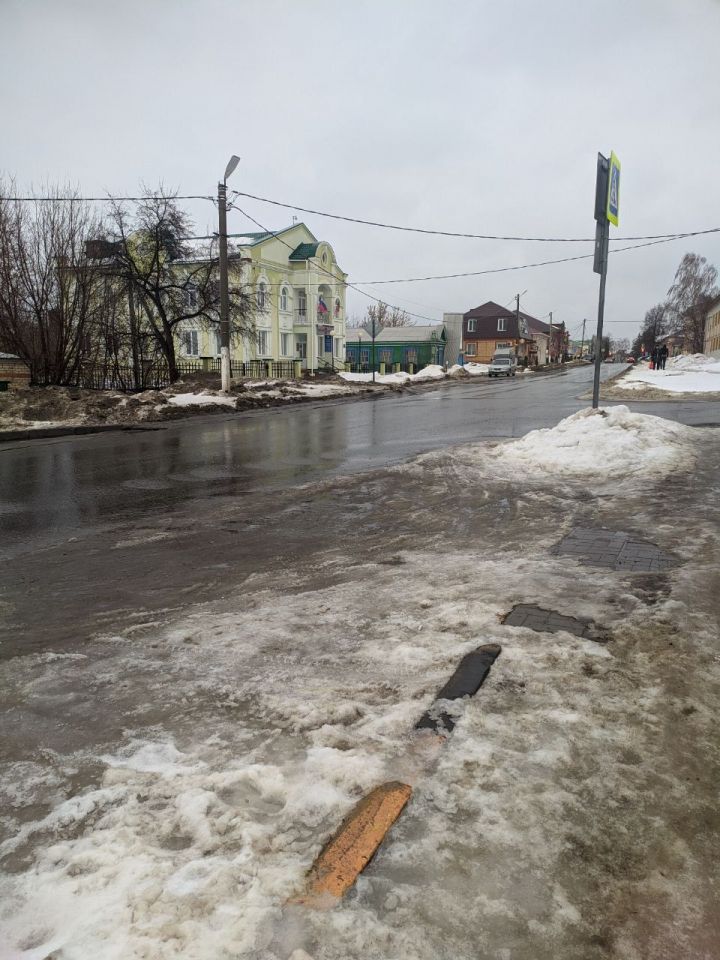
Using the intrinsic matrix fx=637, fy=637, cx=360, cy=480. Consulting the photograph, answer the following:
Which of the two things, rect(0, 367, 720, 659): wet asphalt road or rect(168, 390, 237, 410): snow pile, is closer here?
rect(0, 367, 720, 659): wet asphalt road

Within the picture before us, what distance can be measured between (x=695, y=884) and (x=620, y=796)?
374 millimetres

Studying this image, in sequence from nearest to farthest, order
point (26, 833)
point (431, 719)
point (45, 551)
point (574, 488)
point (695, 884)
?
point (695, 884)
point (26, 833)
point (431, 719)
point (45, 551)
point (574, 488)

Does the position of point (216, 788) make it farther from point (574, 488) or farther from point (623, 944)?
point (574, 488)

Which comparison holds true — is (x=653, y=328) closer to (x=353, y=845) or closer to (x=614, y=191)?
(x=614, y=191)

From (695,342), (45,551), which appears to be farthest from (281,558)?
(695,342)

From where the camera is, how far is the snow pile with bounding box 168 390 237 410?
1846 cm

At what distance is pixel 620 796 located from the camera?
219cm

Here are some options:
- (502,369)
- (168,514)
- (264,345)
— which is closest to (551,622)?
(168,514)

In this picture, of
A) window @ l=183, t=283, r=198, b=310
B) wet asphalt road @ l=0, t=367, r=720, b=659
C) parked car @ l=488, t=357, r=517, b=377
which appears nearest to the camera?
wet asphalt road @ l=0, t=367, r=720, b=659

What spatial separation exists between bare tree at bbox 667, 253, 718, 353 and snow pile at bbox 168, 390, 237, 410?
7013cm

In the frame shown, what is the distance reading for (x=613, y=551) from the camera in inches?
196

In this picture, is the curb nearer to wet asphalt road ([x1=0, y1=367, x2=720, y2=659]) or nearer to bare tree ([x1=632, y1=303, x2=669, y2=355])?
wet asphalt road ([x1=0, y1=367, x2=720, y2=659])

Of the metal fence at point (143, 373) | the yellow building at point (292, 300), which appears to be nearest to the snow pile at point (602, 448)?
the metal fence at point (143, 373)

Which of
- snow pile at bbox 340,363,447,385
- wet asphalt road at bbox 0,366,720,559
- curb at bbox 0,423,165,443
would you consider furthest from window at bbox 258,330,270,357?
curb at bbox 0,423,165,443
